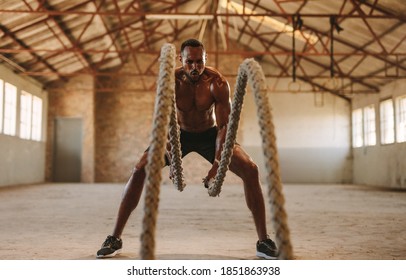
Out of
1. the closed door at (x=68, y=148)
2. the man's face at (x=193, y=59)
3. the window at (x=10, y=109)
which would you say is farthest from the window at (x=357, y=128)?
the man's face at (x=193, y=59)

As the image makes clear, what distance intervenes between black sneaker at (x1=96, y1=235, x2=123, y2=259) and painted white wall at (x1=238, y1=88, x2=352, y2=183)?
47.8ft

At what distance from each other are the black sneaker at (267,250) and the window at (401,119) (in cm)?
1158

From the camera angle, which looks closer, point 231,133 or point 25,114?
point 231,133

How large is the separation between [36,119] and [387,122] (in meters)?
11.7

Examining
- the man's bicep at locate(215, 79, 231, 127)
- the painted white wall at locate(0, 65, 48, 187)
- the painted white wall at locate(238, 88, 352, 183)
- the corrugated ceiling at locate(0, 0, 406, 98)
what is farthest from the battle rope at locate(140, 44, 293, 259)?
the painted white wall at locate(238, 88, 352, 183)

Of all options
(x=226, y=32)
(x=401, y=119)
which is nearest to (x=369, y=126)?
(x=401, y=119)

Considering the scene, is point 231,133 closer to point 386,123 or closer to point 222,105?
point 222,105

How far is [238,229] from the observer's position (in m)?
4.91

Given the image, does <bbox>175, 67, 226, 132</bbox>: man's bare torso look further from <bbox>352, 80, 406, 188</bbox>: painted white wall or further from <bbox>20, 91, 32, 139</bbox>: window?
<bbox>20, 91, 32, 139</bbox>: window

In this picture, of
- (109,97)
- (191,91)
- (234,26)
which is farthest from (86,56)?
(191,91)

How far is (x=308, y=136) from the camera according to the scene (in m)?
17.9

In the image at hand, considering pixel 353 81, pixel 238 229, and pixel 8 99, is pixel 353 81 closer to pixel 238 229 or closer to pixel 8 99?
Answer: pixel 8 99

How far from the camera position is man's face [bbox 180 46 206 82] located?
9.02ft

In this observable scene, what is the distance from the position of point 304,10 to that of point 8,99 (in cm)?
862
